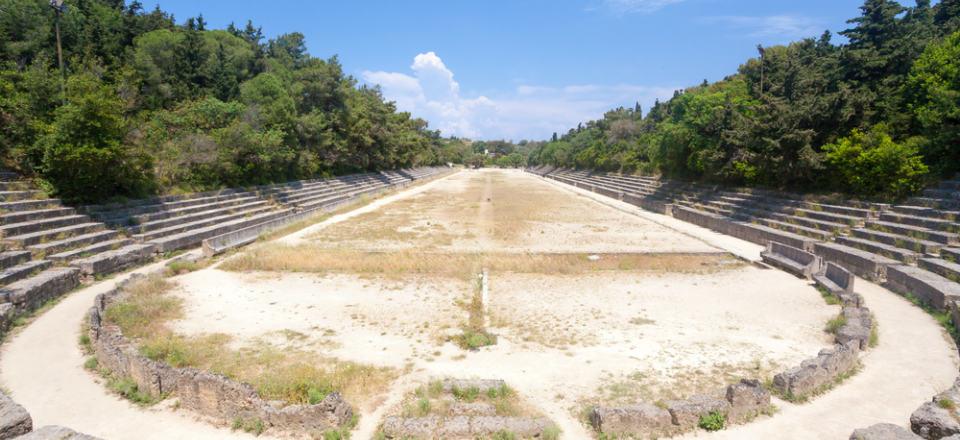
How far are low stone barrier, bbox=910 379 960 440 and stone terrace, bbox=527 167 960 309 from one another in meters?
5.14

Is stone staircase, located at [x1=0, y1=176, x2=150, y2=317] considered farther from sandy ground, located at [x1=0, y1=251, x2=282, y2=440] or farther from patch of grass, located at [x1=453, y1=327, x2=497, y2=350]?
patch of grass, located at [x1=453, y1=327, x2=497, y2=350]

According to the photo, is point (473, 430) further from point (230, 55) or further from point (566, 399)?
point (230, 55)

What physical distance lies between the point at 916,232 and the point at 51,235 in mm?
26413

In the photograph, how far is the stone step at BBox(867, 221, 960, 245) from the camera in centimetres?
1355

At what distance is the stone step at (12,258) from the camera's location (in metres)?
11.5

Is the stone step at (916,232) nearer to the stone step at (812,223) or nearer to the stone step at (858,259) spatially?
the stone step at (812,223)

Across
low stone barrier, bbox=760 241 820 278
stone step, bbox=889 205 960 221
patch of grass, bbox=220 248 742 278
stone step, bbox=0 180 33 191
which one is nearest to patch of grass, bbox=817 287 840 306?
low stone barrier, bbox=760 241 820 278

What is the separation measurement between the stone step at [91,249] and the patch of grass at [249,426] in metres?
10.8

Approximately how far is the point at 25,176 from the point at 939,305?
26.4 metres

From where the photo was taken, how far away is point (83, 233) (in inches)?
588

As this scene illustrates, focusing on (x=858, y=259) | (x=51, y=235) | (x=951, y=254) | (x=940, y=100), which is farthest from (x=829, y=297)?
(x=51, y=235)

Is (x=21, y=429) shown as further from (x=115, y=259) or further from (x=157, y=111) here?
(x=157, y=111)

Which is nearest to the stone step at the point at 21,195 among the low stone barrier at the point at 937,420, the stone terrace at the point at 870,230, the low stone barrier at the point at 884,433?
the low stone barrier at the point at 884,433

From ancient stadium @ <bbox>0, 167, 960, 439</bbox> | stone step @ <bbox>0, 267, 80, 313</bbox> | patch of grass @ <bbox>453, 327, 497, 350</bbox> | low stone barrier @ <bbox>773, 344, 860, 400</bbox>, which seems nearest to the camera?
ancient stadium @ <bbox>0, 167, 960, 439</bbox>
